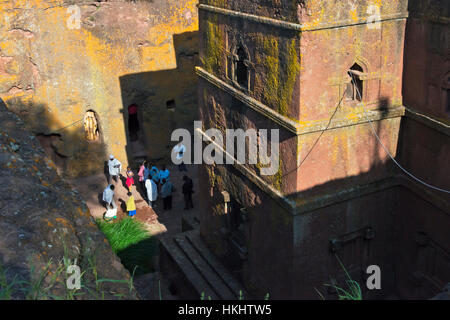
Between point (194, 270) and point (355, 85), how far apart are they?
15.4ft

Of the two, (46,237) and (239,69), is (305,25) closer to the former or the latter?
(239,69)

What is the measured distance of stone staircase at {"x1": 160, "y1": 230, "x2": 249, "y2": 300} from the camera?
8.97 meters

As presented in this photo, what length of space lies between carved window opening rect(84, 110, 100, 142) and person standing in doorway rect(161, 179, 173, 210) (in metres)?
3.03

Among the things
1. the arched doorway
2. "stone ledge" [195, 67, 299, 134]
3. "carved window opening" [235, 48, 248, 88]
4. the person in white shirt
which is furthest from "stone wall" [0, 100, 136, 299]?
the arched doorway

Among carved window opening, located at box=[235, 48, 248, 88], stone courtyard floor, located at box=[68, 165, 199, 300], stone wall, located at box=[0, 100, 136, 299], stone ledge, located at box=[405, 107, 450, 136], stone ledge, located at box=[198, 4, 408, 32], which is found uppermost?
stone ledge, located at box=[198, 4, 408, 32]

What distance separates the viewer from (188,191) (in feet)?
40.5

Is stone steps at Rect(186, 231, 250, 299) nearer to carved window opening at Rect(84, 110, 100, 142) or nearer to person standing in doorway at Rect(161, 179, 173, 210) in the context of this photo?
person standing in doorway at Rect(161, 179, 173, 210)

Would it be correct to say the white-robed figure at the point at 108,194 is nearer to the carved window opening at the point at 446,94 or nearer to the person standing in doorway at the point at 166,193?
the person standing in doorway at the point at 166,193

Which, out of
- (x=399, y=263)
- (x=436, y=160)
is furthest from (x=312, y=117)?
(x=399, y=263)

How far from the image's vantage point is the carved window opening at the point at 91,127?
14.4 m

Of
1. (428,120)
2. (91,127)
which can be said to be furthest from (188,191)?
(428,120)

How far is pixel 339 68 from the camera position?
668cm

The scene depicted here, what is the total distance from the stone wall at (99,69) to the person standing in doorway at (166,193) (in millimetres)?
2830

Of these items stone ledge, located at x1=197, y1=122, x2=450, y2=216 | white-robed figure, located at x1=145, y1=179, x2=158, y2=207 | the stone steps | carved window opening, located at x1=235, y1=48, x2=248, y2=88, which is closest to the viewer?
stone ledge, located at x1=197, y1=122, x2=450, y2=216
